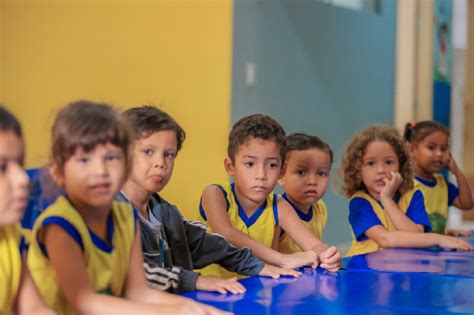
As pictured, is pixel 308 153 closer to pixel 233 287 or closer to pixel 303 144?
pixel 303 144

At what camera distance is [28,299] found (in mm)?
1472

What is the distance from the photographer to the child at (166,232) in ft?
6.43

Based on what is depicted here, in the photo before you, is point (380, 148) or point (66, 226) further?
point (380, 148)

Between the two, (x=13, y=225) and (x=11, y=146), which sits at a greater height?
(x=11, y=146)

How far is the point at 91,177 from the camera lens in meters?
1.50

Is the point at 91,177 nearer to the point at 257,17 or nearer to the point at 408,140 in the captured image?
the point at 408,140

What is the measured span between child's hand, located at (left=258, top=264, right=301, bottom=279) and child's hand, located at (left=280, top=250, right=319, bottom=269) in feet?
0.46

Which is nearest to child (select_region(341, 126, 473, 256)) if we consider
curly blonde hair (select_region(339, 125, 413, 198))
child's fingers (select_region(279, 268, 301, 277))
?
curly blonde hair (select_region(339, 125, 413, 198))

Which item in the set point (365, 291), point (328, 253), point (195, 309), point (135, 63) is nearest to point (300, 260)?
point (328, 253)

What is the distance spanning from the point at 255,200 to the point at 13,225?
122cm

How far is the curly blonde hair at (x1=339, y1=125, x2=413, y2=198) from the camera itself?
347 cm

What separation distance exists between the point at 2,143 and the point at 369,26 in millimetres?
5484

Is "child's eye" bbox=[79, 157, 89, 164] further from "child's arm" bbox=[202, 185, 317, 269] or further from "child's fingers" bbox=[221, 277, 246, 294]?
"child's arm" bbox=[202, 185, 317, 269]

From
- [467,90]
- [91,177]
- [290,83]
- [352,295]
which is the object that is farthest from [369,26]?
[91,177]
